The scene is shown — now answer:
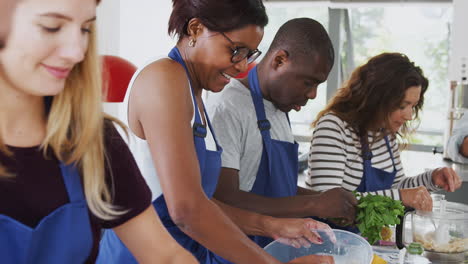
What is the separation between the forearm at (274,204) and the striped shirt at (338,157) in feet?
0.92

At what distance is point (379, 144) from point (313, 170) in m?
0.38

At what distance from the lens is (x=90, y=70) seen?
102 cm

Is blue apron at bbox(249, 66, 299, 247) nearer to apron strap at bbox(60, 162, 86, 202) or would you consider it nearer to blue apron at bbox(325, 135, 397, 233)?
blue apron at bbox(325, 135, 397, 233)

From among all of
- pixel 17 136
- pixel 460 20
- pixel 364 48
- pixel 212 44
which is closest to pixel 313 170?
pixel 212 44

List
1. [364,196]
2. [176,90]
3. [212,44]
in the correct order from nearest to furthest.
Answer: [176,90]
[212,44]
[364,196]

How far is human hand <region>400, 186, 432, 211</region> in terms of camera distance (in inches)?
83.1

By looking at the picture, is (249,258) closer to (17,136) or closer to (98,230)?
(98,230)

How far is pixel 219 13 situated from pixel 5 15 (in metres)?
0.76

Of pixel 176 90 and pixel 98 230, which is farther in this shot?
pixel 176 90

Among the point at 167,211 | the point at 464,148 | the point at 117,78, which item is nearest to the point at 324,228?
the point at 167,211

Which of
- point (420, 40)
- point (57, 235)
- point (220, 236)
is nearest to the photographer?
point (57, 235)

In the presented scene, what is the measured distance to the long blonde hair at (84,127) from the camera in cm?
102

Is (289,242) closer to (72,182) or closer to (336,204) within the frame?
(336,204)

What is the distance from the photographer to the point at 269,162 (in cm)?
192
